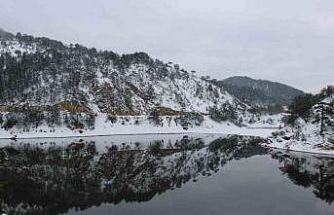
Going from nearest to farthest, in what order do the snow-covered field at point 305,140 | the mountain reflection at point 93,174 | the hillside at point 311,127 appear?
1. the mountain reflection at point 93,174
2. the snow-covered field at point 305,140
3. the hillside at point 311,127

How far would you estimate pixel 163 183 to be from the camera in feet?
228

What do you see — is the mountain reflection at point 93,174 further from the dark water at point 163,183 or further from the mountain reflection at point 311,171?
the mountain reflection at point 311,171

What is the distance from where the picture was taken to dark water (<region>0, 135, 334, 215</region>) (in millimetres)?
51312

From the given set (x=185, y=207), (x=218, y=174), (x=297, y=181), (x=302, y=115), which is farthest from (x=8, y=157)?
(x=302, y=115)

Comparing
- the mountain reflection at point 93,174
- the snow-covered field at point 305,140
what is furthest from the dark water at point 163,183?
the snow-covered field at point 305,140

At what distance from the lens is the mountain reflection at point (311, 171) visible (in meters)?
64.6

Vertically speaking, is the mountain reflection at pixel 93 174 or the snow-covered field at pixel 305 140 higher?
the snow-covered field at pixel 305 140

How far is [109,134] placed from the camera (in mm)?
190625

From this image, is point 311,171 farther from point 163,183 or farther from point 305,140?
point 305,140

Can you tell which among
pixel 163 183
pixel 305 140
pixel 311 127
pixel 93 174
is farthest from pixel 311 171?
pixel 311 127

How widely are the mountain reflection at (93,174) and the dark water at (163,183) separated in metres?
0.11

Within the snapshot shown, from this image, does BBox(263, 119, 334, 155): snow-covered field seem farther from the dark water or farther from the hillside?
the dark water

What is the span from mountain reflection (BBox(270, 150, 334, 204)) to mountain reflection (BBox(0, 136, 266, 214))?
1447cm

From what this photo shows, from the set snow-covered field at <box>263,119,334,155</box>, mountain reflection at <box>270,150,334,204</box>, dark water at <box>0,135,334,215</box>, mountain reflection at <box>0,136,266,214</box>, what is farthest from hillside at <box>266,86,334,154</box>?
mountain reflection at <box>0,136,266,214</box>
